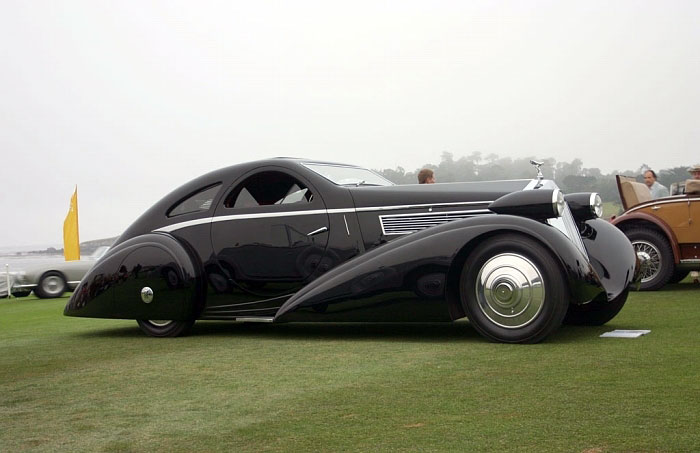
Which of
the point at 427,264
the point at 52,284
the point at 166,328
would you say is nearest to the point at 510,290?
the point at 427,264

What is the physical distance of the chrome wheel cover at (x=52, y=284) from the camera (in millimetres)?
17219

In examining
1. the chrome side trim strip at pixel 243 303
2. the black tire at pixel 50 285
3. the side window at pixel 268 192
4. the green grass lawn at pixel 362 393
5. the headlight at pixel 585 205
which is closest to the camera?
the green grass lawn at pixel 362 393

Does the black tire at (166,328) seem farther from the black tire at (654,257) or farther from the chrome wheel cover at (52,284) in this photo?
the chrome wheel cover at (52,284)

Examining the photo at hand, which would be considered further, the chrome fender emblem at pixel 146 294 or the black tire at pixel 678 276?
the black tire at pixel 678 276

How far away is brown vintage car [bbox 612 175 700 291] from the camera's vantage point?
1029 cm

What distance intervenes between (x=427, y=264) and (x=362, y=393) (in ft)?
5.99

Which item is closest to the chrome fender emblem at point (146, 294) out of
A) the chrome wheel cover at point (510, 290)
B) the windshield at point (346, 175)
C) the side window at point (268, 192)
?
the side window at point (268, 192)

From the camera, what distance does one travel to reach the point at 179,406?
3848 millimetres

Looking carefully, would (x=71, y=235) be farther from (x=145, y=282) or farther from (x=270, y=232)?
(x=270, y=232)

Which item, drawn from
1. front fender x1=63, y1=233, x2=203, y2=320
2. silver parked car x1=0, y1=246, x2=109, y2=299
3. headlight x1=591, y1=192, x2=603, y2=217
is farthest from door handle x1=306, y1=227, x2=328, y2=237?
silver parked car x1=0, y1=246, x2=109, y2=299

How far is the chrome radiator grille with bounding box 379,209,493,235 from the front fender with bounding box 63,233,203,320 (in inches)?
65.7

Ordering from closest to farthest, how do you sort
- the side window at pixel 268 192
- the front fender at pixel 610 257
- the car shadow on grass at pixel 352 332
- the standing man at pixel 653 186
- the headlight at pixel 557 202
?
the headlight at pixel 557 202, the car shadow on grass at pixel 352 332, the front fender at pixel 610 257, the side window at pixel 268 192, the standing man at pixel 653 186

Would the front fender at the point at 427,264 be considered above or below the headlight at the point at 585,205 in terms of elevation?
below

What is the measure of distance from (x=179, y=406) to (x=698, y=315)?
4.73 m
